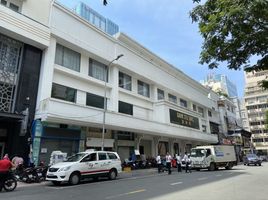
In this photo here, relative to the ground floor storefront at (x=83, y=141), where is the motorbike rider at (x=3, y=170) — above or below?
below

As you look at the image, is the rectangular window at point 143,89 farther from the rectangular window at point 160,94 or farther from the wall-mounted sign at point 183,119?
the wall-mounted sign at point 183,119

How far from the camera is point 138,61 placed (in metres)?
31.6

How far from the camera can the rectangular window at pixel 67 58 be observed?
22.9 metres

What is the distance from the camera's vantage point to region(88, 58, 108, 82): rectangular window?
85.4ft

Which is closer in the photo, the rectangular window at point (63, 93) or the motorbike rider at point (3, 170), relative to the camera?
the motorbike rider at point (3, 170)

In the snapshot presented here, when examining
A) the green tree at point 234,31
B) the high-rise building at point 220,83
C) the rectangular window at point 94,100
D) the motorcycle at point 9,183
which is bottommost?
the motorcycle at point 9,183

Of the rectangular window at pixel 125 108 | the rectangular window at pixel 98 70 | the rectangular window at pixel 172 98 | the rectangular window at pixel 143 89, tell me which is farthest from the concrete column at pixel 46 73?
the rectangular window at pixel 172 98

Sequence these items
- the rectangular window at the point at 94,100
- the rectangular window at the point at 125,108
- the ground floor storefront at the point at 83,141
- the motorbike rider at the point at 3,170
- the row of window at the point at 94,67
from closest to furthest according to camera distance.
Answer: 1. the motorbike rider at the point at 3,170
2. the ground floor storefront at the point at 83,141
3. the row of window at the point at 94,67
4. the rectangular window at the point at 94,100
5. the rectangular window at the point at 125,108

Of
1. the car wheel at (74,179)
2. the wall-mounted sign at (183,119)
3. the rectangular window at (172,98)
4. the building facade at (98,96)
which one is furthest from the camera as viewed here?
the rectangular window at (172,98)

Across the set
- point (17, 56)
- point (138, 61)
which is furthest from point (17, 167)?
point (138, 61)

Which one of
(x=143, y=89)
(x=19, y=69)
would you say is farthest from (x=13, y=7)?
(x=143, y=89)

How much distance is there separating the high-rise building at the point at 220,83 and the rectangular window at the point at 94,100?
2387 inches

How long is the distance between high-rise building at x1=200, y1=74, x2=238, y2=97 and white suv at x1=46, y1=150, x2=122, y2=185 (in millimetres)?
68313

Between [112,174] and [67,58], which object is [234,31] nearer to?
[112,174]
